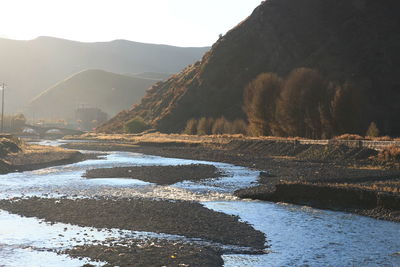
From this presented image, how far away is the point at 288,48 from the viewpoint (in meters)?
154

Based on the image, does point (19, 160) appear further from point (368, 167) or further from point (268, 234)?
point (268, 234)

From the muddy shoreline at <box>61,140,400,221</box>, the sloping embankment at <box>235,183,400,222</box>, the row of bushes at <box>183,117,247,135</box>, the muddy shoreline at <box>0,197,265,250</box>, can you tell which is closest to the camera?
the muddy shoreline at <box>0,197,265,250</box>

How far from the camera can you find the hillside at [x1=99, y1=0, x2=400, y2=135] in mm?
138000

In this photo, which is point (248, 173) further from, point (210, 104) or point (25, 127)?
point (25, 127)

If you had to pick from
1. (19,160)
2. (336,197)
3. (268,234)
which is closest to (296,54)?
(19,160)

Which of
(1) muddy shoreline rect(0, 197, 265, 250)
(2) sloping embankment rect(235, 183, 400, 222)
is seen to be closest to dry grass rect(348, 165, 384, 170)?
(2) sloping embankment rect(235, 183, 400, 222)

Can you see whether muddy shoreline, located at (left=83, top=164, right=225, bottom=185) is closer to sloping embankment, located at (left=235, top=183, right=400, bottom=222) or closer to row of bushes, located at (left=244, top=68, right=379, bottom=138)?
sloping embankment, located at (left=235, top=183, right=400, bottom=222)

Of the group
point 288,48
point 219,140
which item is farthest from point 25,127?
point 219,140

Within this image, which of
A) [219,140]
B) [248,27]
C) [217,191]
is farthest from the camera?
[248,27]

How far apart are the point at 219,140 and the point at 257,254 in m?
75.7

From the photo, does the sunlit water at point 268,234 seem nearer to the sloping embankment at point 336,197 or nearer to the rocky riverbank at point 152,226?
the rocky riverbank at point 152,226

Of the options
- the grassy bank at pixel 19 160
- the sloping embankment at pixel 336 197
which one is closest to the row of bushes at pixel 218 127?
the grassy bank at pixel 19 160

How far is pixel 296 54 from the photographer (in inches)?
5979

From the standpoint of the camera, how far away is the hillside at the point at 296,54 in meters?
138
